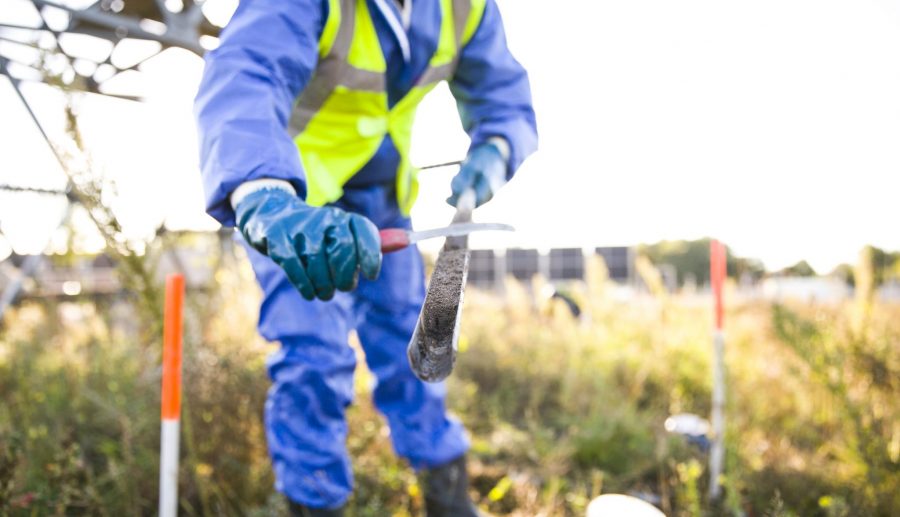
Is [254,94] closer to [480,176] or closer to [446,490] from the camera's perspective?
[480,176]

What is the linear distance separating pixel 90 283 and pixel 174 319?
2917 millimetres

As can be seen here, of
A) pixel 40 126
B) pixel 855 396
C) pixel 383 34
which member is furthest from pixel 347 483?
pixel 40 126

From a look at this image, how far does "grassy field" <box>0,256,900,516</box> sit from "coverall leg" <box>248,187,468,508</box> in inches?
10.2

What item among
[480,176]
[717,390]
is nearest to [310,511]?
[480,176]

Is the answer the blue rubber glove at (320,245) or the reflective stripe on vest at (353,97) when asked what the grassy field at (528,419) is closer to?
the reflective stripe on vest at (353,97)

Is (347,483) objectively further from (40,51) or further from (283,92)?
(40,51)

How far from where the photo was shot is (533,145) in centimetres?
177

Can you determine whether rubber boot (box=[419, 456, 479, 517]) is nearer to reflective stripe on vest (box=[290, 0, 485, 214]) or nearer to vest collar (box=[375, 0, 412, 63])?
reflective stripe on vest (box=[290, 0, 485, 214])

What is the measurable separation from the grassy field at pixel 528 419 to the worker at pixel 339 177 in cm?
31

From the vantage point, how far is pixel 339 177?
4.76 ft

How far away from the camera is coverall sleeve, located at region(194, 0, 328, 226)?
1.04m

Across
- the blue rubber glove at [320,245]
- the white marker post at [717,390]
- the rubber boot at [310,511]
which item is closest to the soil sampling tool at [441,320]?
the blue rubber glove at [320,245]

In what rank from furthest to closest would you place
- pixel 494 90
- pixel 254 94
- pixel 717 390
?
pixel 717 390
pixel 494 90
pixel 254 94

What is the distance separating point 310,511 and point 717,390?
1.45 metres
